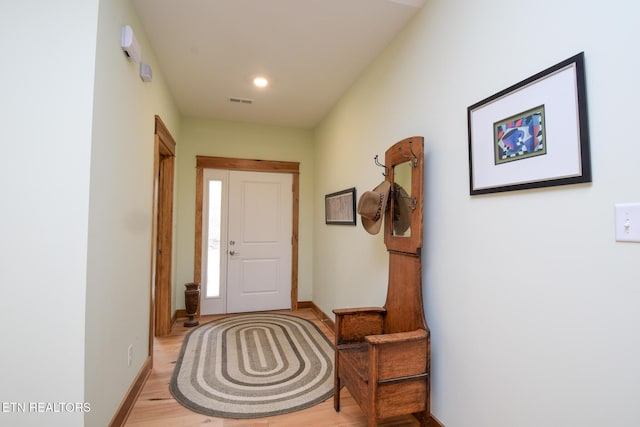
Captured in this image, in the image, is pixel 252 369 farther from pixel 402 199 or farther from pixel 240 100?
pixel 240 100

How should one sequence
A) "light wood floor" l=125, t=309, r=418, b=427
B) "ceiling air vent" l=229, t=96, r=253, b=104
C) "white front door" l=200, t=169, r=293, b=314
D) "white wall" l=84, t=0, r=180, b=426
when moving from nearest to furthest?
"white wall" l=84, t=0, r=180, b=426 → "light wood floor" l=125, t=309, r=418, b=427 → "ceiling air vent" l=229, t=96, r=253, b=104 → "white front door" l=200, t=169, r=293, b=314

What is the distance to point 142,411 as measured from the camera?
2.07m

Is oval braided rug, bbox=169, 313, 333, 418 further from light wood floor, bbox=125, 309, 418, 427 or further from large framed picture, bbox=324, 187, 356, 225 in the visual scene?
large framed picture, bbox=324, 187, 356, 225

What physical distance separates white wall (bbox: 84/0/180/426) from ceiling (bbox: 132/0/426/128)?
263 millimetres

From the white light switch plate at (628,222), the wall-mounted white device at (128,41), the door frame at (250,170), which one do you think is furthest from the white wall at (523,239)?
the door frame at (250,170)

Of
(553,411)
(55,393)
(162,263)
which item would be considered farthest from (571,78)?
(162,263)

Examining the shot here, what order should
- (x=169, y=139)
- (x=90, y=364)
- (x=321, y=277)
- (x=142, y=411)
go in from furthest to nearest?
(x=321, y=277)
(x=169, y=139)
(x=142, y=411)
(x=90, y=364)

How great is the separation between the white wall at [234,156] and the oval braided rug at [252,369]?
89 cm

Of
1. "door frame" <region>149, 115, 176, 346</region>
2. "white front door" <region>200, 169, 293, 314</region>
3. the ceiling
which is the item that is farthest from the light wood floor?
the ceiling

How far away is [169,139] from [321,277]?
2.45 metres

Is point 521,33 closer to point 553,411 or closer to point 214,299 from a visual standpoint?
point 553,411

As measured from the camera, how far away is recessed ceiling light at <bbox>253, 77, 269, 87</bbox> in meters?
3.08

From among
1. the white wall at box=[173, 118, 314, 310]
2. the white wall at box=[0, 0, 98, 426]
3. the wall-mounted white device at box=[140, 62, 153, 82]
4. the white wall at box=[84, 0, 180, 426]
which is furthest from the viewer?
the white wall at box=[173, 118, 314, 310]

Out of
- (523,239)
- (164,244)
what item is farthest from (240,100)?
(523,239)
